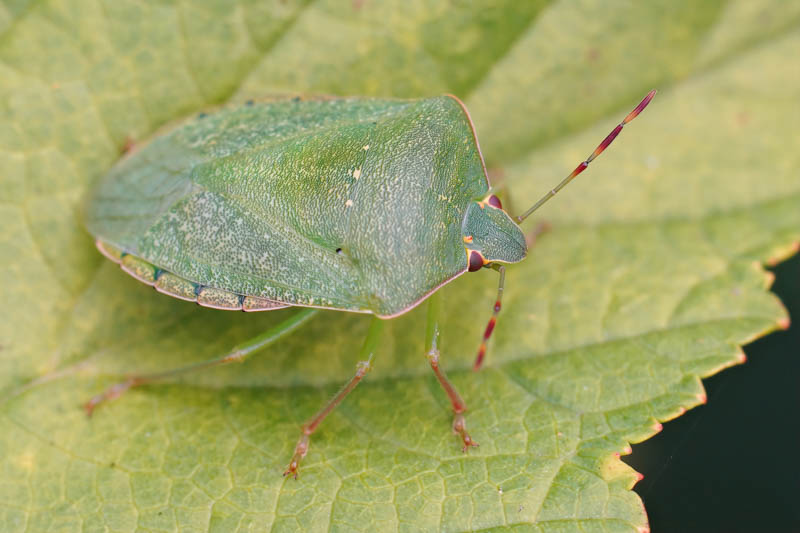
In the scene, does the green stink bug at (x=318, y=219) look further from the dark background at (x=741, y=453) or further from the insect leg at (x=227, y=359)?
the dark background at (x=741, y=453)

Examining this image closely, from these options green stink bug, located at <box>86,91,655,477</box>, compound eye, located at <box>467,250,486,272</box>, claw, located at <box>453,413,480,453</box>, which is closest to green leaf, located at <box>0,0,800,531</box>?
claw, located at <box>453,413,480,453</box>

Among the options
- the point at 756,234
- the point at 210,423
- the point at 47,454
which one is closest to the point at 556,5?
the point at 756,234

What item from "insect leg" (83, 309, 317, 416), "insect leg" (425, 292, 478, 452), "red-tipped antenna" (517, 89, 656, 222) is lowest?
"insect leg" (83, 309, 317, 416)

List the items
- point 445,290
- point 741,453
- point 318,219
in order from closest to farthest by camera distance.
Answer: point 318,219, point 445,290, point 741,453

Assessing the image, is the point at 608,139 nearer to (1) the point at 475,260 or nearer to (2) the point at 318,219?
(1) the point at 475,260

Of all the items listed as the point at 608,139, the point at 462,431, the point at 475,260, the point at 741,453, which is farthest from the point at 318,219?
the point at 741,453

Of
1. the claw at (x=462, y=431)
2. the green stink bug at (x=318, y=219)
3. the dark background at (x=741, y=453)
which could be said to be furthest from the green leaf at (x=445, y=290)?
the dark background at (x=741, y=453)

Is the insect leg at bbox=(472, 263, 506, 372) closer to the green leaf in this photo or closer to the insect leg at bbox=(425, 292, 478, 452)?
the green leaf
